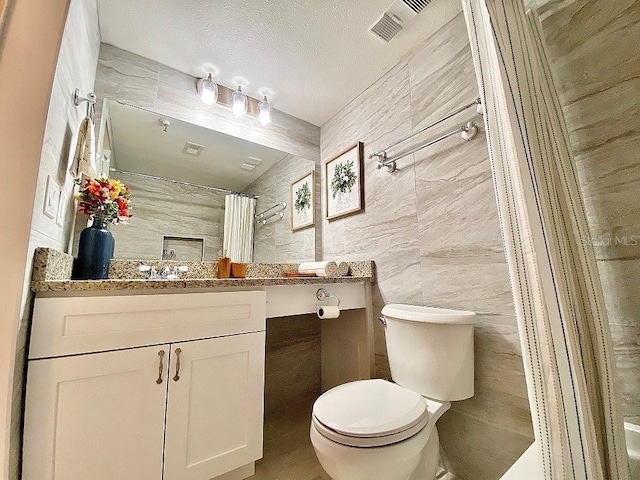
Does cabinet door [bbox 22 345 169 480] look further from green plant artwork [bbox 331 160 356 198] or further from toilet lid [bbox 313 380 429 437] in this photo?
green plant artwork [bbox 331 160 356 198]

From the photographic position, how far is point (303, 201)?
2.17 meters

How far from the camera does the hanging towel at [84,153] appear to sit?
3.62ft

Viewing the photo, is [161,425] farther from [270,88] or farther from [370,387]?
[270,88]

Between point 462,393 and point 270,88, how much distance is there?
2.03 metres

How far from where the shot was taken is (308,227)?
2139mm

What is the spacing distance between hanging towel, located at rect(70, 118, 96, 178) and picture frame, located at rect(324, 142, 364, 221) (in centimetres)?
141

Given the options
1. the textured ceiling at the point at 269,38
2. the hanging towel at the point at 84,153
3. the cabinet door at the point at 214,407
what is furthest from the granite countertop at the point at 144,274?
the textured ceiling at the point at 269,38

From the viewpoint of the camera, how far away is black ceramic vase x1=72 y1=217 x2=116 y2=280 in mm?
1124

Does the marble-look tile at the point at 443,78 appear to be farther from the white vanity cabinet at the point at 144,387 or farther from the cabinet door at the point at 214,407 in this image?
the cabinet door at the point at 214,407

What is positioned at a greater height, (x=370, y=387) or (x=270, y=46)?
(x=270, y=46)

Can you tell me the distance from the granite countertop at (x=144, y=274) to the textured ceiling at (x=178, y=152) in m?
0.57

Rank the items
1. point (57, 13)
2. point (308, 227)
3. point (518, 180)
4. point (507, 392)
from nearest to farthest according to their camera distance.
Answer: point (57, 13), point (518, 180), point (507, 392), point (308, 227)

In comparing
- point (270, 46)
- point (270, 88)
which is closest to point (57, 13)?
point (270, 46)

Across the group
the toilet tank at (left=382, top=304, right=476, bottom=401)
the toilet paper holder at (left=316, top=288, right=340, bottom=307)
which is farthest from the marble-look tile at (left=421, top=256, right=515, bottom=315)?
the toilet paper holder at (left=316, top=288, right=340, bottom=307)
